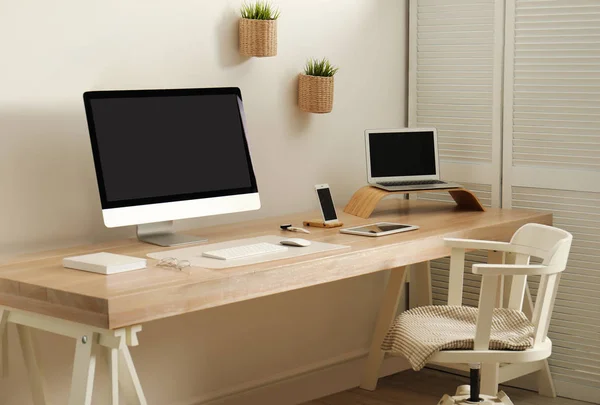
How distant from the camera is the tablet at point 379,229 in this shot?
10.3 ft

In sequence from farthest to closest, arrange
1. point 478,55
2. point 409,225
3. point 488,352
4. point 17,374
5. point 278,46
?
point 478,55
point 278,46
point 409,225
point 17,374
point 488,352

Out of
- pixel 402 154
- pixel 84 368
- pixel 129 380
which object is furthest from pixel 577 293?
pixel 84 368

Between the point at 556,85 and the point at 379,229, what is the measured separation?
1.05 metres

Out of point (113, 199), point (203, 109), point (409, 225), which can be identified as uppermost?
point (203, 109)

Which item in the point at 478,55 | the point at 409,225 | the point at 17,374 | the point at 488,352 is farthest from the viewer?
the point at 478,55

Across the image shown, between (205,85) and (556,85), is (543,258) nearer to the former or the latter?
(556,85)

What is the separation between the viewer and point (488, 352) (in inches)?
103

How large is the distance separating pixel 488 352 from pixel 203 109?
119cm

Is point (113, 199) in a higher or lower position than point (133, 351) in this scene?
higher

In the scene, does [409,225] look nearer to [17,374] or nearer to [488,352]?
[488,352]

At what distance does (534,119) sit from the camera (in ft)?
12.3

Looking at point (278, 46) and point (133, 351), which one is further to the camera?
point (278, 46)

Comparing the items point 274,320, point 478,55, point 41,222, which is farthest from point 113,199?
point 478,55

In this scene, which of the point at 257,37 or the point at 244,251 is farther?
the point at 257,37
